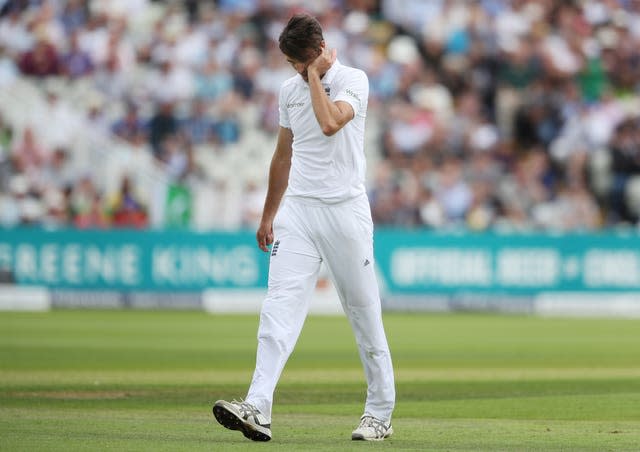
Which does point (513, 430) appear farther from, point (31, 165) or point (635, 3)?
point (635, 3)

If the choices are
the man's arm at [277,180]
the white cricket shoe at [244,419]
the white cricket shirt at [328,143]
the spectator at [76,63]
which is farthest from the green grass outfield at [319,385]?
the spectator at [76,63]

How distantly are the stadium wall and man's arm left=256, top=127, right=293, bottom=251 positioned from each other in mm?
14214

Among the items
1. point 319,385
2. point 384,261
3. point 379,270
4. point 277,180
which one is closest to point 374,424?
point 277,180

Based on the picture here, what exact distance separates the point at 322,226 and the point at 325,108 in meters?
0.63

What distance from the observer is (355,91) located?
7070 mm

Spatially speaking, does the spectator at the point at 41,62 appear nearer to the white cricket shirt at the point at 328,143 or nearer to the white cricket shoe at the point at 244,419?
the white cricket shirt at the point at 328,143

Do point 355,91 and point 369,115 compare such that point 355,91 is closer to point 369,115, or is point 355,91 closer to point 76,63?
point 369,115

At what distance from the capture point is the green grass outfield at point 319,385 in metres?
7.18

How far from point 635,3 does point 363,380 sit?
53.5ft

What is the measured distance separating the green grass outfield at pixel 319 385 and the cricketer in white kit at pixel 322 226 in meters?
0.48

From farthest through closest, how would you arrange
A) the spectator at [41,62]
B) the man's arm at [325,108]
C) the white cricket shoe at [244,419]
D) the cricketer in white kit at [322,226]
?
the spectator at [41,62], the cricketer in white kit at [322,226], the man's arm at [325,108], the white cricket shoe at [244,419]

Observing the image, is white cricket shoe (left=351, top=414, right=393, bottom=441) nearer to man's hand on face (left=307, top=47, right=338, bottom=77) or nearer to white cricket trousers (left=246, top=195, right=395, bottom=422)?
white cricket trousers (left=246, top=195, right=395, bottom=422)

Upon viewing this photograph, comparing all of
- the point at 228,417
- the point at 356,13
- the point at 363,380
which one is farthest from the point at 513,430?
the point at 356,13

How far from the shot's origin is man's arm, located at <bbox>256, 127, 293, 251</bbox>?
24.0 ft
